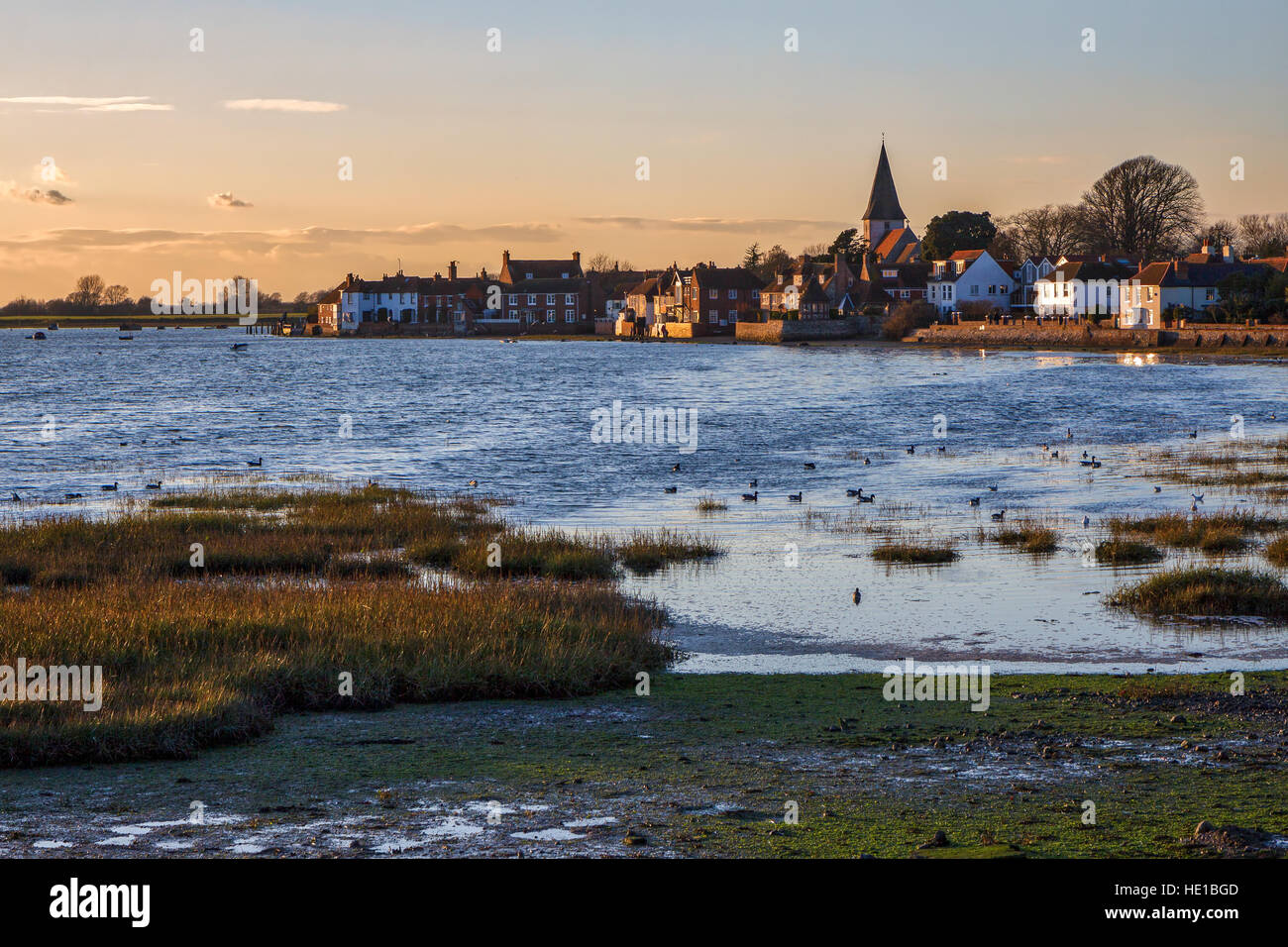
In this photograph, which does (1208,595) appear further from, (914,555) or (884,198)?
(884,198)

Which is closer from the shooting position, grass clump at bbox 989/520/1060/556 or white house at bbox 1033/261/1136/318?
grass clump at bbox 989/520/1060/556

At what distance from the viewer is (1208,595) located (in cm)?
2020

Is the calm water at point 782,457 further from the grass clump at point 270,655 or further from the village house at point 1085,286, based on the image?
the village house at point 1085,286

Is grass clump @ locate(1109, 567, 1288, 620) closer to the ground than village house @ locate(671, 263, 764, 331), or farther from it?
closer to the ground

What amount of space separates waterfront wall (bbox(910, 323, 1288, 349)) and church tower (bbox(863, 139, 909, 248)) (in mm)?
41623

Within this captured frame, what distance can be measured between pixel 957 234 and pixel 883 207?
2502cm

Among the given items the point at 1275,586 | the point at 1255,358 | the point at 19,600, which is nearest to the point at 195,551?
the point at 19,600

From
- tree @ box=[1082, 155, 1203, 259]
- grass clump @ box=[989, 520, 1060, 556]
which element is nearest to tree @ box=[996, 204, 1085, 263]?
tree @ box=[1082, 155, 1203, 259]

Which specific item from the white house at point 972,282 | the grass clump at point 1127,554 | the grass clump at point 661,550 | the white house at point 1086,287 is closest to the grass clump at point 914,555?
the grass clump at point 1127,554

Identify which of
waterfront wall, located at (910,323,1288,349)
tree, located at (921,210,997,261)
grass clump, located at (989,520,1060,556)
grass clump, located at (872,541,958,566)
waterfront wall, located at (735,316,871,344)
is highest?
tree, located at (921,210,997,261)

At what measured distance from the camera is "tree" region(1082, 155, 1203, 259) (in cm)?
15038

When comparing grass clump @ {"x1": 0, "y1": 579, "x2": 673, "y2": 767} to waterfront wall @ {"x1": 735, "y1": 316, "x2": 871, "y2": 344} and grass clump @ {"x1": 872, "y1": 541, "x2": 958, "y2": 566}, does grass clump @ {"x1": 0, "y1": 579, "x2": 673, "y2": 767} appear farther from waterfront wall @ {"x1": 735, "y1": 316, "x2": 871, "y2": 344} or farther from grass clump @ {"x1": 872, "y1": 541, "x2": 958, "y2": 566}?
waterfront wall @ {"x1": 735, "y1": 316, "x2": 871, "y2": 344}

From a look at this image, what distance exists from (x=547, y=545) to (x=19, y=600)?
9803mm

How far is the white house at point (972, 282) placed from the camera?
156 m
